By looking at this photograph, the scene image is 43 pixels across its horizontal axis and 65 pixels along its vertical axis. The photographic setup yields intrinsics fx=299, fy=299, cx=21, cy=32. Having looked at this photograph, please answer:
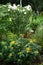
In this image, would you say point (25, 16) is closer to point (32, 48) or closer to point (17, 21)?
point (17, 21)

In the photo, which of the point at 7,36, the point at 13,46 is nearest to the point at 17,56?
the point at 13,46

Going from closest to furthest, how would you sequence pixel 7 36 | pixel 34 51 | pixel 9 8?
pixel 34 51 → pixel 7 36 → pixel 9 8

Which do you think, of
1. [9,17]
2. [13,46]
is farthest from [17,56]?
[9,17]

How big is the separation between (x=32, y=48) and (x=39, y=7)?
18.5 metres

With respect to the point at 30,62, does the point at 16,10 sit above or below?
above

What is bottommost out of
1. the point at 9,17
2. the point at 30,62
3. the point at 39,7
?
the point at 39,7

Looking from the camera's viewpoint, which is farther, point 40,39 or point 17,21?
point 17,21

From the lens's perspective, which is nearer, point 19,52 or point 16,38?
point 19,52

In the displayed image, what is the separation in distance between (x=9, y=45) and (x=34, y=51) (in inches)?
26.2

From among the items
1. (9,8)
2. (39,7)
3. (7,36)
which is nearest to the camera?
(7,36)

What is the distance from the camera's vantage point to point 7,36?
319 inches

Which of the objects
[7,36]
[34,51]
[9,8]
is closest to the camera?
[34,51]

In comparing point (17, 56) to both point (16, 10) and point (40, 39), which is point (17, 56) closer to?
point (40, 39)

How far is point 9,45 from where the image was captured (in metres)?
7.30
